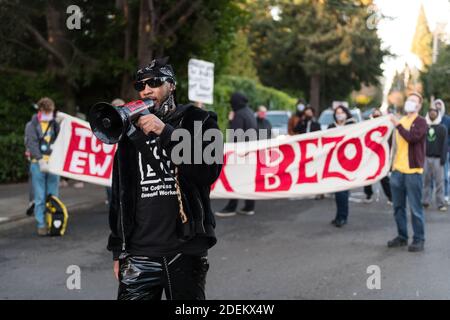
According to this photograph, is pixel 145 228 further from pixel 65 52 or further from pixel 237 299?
pixel 65 52

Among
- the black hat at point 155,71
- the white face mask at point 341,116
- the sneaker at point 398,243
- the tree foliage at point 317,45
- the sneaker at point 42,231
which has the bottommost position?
the sneaker at point 42,231

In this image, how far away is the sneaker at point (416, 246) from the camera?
298 inches

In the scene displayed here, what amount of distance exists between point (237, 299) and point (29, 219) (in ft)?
18.3


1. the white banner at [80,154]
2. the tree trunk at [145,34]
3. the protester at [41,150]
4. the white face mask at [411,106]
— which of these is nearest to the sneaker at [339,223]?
the white face mask at [411,106]

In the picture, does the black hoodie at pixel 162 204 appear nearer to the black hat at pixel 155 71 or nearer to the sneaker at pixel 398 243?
the black hat at pixel 155 71

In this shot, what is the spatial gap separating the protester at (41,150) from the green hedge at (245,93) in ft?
32.4

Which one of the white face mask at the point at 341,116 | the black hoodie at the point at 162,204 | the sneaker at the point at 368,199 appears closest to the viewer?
the black hoodie at the point at 162,204

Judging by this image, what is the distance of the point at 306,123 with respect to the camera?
1341cm

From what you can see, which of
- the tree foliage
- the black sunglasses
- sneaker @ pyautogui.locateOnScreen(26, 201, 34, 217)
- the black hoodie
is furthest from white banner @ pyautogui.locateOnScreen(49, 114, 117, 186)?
the tree foliage

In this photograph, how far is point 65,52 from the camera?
631 inches

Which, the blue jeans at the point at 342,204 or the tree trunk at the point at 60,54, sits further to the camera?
the tree trunk at the point at 60,54

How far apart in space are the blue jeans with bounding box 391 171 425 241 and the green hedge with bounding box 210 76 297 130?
36.5 feet

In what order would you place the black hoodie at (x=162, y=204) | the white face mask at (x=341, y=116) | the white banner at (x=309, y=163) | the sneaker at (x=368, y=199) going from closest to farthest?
the black hoodie at (x=162, y=204)
the white banner at (x=309, y=163)
the white face mask at (x=341, y=116)
the sneaker at (x=368, y=199)

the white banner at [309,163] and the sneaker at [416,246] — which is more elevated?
the white banner at [309,163]
